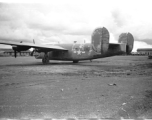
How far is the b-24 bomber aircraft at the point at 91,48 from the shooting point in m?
14.4

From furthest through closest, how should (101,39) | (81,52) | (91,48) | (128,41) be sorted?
(81,52) < (91,48) < (128,41) < (101,39)

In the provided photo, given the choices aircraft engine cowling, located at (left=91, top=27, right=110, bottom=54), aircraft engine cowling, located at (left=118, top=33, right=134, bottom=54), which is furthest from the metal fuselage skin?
aircraft engine cowling, located at (left=91, top=27, right=110, bottom=54)

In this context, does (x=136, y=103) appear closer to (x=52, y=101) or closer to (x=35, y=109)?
(x=52, y=101)

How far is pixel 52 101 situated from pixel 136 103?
2.37m

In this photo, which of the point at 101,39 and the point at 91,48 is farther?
the point at 91,48

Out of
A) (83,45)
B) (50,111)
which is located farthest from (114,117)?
(83,45)

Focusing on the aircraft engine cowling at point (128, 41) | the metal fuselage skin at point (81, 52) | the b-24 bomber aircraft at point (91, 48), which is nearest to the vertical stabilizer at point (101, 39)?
the b-24 bomber aircraft at point (91, 48)

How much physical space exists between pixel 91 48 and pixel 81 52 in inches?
58.8

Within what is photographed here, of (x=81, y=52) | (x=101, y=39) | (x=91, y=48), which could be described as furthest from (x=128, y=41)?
(x=81, y=52)

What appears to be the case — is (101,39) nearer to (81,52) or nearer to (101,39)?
(101,39)

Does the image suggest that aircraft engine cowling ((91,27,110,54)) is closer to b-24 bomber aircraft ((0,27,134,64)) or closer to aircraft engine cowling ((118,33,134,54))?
b-24 bomber aircraft ((0,27,134,64))

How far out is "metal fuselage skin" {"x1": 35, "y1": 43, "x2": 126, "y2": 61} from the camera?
1591cm

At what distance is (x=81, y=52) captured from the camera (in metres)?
18.6

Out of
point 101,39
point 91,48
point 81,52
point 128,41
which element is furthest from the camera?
point 81,52
